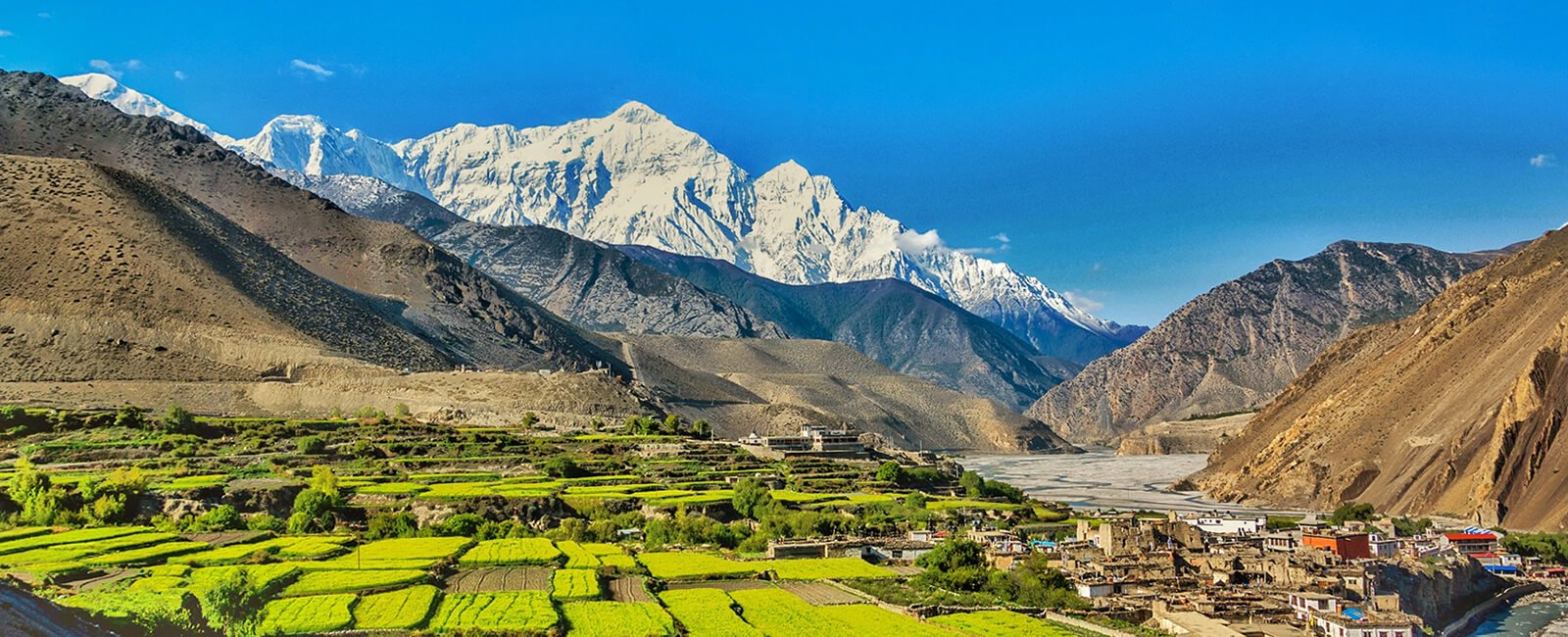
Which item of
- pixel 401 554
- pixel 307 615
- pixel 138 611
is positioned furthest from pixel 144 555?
pixel 138 611

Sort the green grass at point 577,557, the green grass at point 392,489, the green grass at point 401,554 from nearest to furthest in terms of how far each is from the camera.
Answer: the green grass at point 401,554 → the green grass at point 577,557 → the green grass at point 392,489

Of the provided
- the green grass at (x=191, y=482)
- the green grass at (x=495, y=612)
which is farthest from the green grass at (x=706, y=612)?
the green grass at (x=191, y=482)

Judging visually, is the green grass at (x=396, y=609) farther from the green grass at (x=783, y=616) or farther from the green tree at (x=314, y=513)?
the green tree at (x=314, y=513)

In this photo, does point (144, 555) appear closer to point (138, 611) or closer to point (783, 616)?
point (138, 611)

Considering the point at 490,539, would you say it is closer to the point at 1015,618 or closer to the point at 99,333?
the point at 1015,618

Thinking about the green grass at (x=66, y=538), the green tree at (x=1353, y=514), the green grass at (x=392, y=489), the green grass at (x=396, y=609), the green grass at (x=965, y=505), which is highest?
the green grass at (x=392, y=489)

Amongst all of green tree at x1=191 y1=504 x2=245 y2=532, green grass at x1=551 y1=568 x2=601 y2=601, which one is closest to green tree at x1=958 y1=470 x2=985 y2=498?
green tree at x1=191 y1=504 x2=245 y2=532
